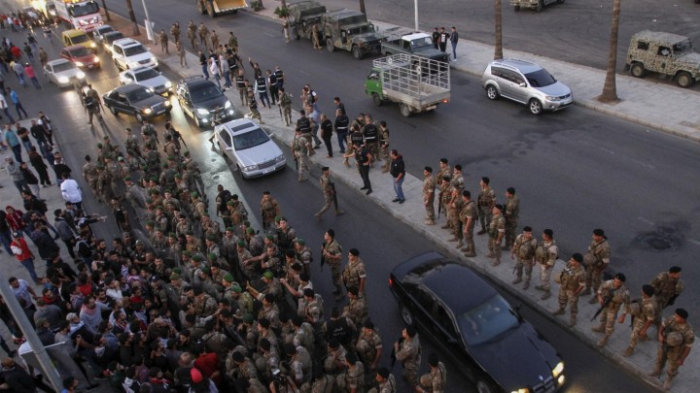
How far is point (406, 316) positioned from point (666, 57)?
17.4 metres

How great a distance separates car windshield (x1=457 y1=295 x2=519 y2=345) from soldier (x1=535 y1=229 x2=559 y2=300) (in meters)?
1.51

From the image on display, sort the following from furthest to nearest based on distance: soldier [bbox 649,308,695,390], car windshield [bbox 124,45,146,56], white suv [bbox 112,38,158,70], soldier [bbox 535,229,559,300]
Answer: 1. car windshield [bbox 124,45,146,56]
2. white suv [bbox 112,38,158,70]
3. soldier [bbox 535,229,559,300]
4. soldier [bbox 649,308,695,390]

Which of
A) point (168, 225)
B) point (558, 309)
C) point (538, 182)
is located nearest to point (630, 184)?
point (538, 182)

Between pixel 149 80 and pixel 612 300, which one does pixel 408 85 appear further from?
pixel 612 300

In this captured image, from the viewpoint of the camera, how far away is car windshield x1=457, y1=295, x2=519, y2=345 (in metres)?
9.37

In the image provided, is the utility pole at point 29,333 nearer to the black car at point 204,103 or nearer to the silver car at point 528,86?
the black car at point 204,103

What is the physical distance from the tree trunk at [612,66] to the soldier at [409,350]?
15.9m

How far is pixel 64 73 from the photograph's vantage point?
3072 cm

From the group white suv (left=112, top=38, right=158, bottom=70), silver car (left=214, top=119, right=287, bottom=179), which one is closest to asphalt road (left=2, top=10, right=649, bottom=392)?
silver car (left=214, top=119, right=287, bottom=179)

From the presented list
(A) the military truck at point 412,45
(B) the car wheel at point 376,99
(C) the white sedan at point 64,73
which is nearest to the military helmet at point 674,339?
(B) the car wheel at point 376,99

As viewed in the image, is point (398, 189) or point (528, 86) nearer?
point (398, 189)

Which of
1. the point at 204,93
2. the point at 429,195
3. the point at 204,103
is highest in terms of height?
the point at 204,93

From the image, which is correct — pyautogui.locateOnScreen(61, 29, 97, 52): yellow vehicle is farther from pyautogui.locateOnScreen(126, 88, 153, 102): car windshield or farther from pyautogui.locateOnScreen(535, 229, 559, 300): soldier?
pyautogui.locateOnScreen(535, 229, 559, 300): soldier

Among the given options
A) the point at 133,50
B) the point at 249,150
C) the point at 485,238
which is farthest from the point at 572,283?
the point at 133,50
